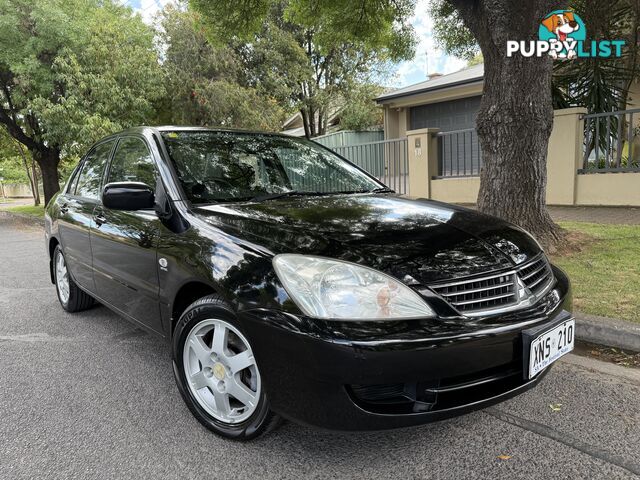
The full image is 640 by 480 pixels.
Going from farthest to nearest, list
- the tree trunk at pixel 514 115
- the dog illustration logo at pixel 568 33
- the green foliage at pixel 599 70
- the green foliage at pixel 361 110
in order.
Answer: the green foliage at pixel 361 110
the green foliage at pixel 599 70
the dog illustration logo at pixel 568 33
the tree trunk at pixel 514 115

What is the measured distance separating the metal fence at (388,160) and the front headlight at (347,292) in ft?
29.4

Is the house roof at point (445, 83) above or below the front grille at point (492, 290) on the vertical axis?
above

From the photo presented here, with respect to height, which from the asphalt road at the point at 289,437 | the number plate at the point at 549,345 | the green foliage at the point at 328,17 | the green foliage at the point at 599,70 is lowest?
the asphalt road at the point at 289,437

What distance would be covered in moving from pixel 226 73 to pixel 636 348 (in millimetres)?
17802

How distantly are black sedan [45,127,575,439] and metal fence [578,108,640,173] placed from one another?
6.82 metres

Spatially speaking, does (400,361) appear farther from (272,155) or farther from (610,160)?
(610,160)

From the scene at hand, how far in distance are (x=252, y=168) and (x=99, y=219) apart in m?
1.23

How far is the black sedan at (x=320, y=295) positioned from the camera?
1.94m

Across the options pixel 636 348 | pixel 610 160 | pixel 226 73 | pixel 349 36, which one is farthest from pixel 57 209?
pixel 226 73

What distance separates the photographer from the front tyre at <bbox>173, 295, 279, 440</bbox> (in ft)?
7.36

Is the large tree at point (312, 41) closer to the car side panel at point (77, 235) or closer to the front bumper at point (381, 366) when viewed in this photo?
the car side panel at point (77, 235)

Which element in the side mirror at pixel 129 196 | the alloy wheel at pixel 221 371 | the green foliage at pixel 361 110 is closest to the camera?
the alloy wheel at pixel 221 371

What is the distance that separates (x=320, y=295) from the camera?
1.99 meters

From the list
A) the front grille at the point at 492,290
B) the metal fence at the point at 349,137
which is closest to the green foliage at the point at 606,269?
the front grille at the point at 492,290
